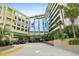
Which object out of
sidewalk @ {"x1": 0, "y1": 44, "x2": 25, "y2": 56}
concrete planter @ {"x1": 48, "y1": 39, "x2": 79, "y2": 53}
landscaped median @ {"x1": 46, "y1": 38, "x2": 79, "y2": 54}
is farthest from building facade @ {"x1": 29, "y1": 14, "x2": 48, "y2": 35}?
landscaped median @ {"x1": 46, "y1": 38, "x2": 79, "y2": 54}

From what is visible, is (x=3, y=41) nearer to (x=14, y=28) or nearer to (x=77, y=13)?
(x=14, y=28)

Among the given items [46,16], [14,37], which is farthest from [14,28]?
[46,16]

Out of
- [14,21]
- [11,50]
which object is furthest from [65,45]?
[14,21]

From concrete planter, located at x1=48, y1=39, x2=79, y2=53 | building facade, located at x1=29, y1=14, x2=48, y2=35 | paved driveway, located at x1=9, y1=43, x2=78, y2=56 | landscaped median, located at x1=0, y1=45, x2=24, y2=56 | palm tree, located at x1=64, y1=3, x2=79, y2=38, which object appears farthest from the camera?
building facade, located at x1=29, y1=14, x2=48, y2=35

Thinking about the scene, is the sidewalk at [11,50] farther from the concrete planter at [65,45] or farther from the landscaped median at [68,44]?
the landscaped median at [68,44]

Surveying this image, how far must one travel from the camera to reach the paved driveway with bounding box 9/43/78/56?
18.6 ft

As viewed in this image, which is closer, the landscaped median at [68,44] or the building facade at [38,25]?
the landscaped median at [68,44]

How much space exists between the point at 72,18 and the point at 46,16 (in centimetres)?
138

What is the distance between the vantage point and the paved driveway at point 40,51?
18.6 feet

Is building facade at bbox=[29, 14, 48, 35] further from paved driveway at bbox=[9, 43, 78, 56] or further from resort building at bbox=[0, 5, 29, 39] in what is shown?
paved driveway at bbox=[9, 43, 78, 56]

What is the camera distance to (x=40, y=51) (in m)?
6.08

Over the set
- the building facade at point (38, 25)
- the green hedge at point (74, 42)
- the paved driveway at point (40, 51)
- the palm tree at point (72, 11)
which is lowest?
the paved driveway at point (40, 51)

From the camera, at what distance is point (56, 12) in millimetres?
8719

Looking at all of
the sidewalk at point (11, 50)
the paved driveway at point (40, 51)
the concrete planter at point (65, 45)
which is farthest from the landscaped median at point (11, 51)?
the concrete planter at point (65, 45)
